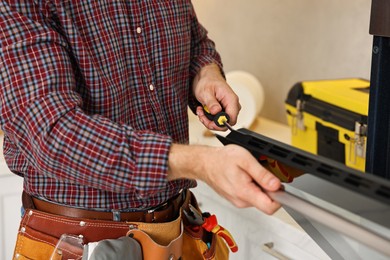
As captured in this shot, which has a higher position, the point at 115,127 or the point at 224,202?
the point at 115,127

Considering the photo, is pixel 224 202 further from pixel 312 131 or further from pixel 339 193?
pixel 339 193

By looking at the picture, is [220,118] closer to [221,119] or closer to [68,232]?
[221,119]

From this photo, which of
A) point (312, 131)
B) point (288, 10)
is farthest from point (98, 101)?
point (288, 10)

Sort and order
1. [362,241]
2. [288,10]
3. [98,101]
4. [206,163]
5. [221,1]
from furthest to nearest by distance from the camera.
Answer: [221,1], [288,10], [98,101], [206,163], [362,241]

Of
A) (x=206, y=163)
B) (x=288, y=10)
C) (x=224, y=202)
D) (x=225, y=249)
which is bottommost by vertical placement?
(x=224, y=202)

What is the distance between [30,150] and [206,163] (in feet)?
0.97

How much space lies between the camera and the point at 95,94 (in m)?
1.19

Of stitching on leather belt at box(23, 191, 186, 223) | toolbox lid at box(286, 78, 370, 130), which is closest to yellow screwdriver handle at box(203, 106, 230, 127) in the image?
stitching on leather belt at box(23, 191, 186, 223)

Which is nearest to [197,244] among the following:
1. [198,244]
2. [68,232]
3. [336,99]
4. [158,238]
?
[198,244]

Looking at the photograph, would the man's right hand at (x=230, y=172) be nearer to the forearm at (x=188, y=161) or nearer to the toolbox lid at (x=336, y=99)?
the forearm at (x=188, y=161)

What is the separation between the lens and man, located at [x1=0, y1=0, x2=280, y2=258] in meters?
1.01

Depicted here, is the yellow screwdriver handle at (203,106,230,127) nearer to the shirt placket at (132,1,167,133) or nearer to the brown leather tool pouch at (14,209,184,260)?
the shirt placket at (132,1,167,133)

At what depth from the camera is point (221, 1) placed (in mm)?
2664

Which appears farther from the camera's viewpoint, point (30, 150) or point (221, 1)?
point (221, 1)
